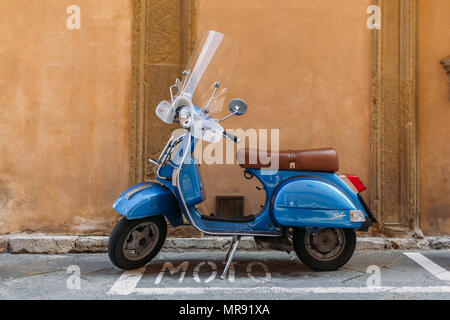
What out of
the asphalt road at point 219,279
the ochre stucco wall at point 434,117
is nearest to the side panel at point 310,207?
the asphalt road at point 219,279

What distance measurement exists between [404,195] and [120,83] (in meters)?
3.51

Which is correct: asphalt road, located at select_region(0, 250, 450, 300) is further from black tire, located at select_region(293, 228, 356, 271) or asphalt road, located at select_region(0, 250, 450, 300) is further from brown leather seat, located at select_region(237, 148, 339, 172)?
brown leather seat, located at select_region(237, 148, 339, 172)

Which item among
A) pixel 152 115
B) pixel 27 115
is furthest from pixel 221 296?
pixel 27 115

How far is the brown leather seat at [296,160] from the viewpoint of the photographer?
3797mm

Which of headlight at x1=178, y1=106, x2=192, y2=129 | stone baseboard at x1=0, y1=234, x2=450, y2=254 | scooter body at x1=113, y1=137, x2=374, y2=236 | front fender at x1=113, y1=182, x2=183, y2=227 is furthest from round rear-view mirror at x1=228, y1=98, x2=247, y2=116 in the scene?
stone baseboard at x1=0, y1=234, x2=450, y2=254

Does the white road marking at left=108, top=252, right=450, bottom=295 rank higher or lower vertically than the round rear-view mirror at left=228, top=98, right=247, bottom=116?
lower

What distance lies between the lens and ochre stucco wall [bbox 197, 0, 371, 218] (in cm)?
506

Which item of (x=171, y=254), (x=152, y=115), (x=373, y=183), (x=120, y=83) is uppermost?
(x=120, y=83)

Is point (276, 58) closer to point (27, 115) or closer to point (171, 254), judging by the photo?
point (171, 254)

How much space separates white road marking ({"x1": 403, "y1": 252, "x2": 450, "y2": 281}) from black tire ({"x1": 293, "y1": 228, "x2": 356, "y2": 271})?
793 mm

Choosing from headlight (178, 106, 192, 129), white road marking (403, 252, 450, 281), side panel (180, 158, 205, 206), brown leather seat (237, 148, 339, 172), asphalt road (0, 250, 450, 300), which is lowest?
white road marking (403, 252, 450, 281)

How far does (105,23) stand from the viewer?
5039mm

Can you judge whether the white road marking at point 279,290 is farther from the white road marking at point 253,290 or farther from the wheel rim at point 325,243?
the wheel rim at point 325,243
